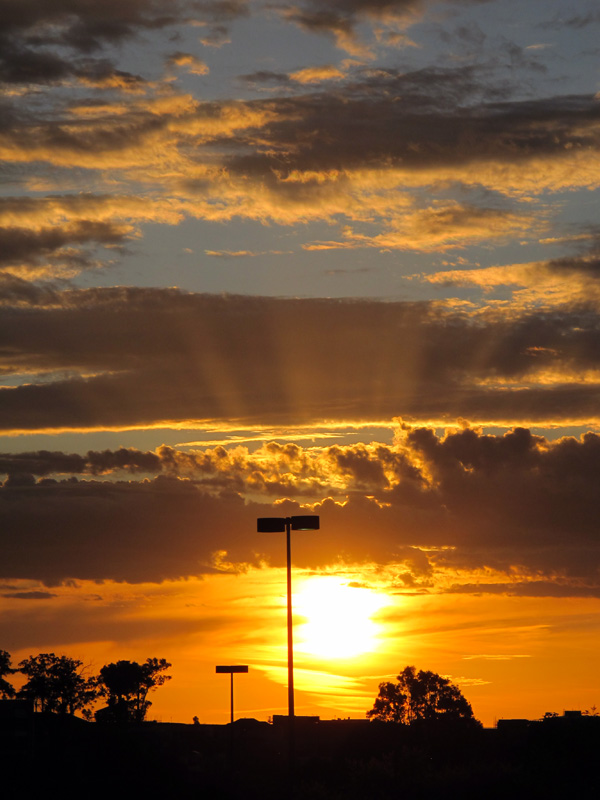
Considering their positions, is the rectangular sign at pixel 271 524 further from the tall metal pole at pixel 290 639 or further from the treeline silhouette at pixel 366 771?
the treeline silhouette at pixel 366 771

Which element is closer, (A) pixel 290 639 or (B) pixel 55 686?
(A) pixel 290 639

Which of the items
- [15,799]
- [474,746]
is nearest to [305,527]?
[15,799]

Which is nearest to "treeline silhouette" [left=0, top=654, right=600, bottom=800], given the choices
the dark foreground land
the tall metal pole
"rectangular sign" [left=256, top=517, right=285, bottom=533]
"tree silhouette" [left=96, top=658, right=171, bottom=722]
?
the dark foreground land

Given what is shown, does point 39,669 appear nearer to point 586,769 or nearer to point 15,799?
point 15,799

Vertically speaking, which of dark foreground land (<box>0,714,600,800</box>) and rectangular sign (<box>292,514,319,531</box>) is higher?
rectangular sign (<box>292,514,319,531</box>)

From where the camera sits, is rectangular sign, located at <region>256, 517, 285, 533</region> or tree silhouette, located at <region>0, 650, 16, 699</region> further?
tree silhouette, located at <region>0, 650, 16, 699</region>

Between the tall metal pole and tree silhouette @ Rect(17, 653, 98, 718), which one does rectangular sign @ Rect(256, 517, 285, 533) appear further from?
tree silhouette @ Rect(17, 653, 98, 718)

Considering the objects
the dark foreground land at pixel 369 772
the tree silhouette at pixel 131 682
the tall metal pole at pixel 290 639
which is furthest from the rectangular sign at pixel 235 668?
the tree silhouette at pixel 131 682

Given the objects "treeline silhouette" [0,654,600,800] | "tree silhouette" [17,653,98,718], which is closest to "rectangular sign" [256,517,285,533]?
"treeline silhouette" [0,654,600,800]

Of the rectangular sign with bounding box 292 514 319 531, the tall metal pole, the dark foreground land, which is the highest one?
the rectangular sign with bounding box 292 514 319 531

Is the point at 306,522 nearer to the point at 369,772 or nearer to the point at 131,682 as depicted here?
the point at 369,772

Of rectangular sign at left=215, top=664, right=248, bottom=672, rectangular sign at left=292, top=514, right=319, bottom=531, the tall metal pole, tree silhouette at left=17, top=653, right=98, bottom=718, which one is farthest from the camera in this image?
tree silhouette at left=17, top=653, right=98, bottom=718

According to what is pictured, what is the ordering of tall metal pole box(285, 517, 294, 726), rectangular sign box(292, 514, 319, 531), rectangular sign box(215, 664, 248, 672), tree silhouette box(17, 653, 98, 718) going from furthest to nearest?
1. tree silhouette box(17, 653, 98, 718)
2. rectangular sign box(215, 664, 248, 672)
3. rectangular sign box(292, 514, 319, 531)
4. tall metal pole box(285, 517, 294, 726)

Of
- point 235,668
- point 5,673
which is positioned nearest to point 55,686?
point 5,673
